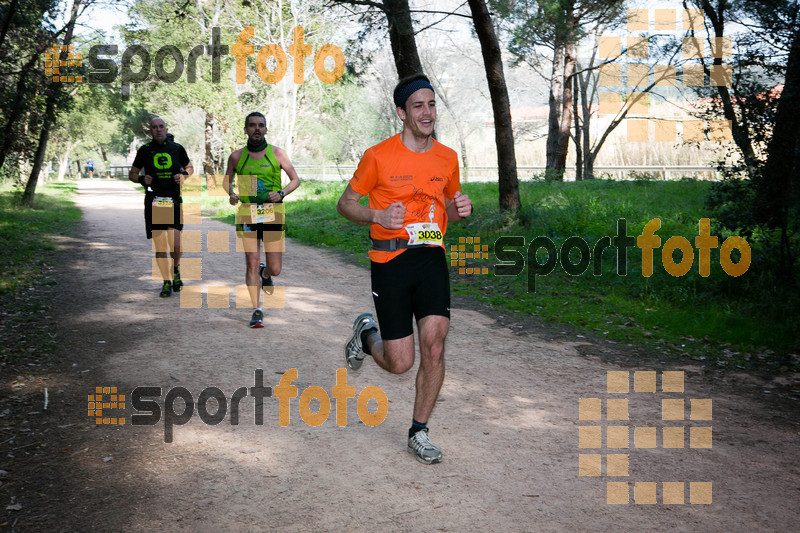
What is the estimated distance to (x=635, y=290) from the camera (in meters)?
9.90

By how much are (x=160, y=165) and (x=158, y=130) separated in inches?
19.3

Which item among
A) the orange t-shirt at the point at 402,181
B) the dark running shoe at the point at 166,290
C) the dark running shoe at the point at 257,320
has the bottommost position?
the dark running shoe at the point at 257,320

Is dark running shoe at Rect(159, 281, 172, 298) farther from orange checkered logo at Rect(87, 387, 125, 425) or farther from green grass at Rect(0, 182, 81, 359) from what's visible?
orange checkered logo at Rect(87, 387, 125, 425)

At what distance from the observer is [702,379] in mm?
6590

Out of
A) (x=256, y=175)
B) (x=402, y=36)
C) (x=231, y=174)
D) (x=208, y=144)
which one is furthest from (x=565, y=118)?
(x=208, y=144)

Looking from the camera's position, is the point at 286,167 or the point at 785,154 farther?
the point at 785,154

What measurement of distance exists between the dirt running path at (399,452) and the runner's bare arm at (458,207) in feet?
5.40

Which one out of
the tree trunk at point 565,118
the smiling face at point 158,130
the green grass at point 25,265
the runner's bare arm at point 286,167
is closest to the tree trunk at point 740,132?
the runner's bare arm at point 286,167

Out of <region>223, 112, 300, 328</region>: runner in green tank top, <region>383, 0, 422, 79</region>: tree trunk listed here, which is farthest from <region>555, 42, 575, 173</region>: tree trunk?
<region>223, 112, 300, 328</region>: runner in green tank top

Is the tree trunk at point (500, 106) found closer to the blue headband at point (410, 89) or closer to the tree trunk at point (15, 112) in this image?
the blue headband at point (410, 89)

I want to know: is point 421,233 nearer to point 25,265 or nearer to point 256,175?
point 256,175

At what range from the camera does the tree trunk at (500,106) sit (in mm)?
14289

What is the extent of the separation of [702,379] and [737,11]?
33.0 ft

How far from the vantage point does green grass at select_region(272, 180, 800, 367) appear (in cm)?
791
